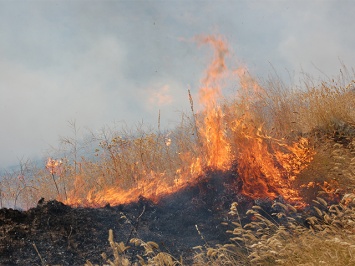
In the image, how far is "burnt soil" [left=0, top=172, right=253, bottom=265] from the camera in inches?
165

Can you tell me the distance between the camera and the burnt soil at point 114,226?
419cm

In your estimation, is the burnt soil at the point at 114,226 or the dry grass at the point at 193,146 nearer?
the burnt soil at the point at 114,226

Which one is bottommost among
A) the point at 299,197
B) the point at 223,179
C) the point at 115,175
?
the point at 299,197

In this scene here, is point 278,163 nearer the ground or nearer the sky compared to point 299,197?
nearer the sky

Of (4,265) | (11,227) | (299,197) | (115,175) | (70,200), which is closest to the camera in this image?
(4,265)

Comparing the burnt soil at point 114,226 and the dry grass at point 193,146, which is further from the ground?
the dry grass at point 193,146

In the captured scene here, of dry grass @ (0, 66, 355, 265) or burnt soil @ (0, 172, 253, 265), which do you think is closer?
burnt soil @ (0, 172, 253, 265)

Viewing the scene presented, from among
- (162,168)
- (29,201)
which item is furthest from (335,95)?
(29,201)

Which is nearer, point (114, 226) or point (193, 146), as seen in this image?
point (114, 226)

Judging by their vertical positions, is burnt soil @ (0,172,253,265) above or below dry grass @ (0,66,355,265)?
below

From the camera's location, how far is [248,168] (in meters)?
5.95

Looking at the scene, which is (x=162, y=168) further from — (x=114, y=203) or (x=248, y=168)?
(x=248, y=168)

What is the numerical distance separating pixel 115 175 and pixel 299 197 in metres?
3.84

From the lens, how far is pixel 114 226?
5.04 metres
